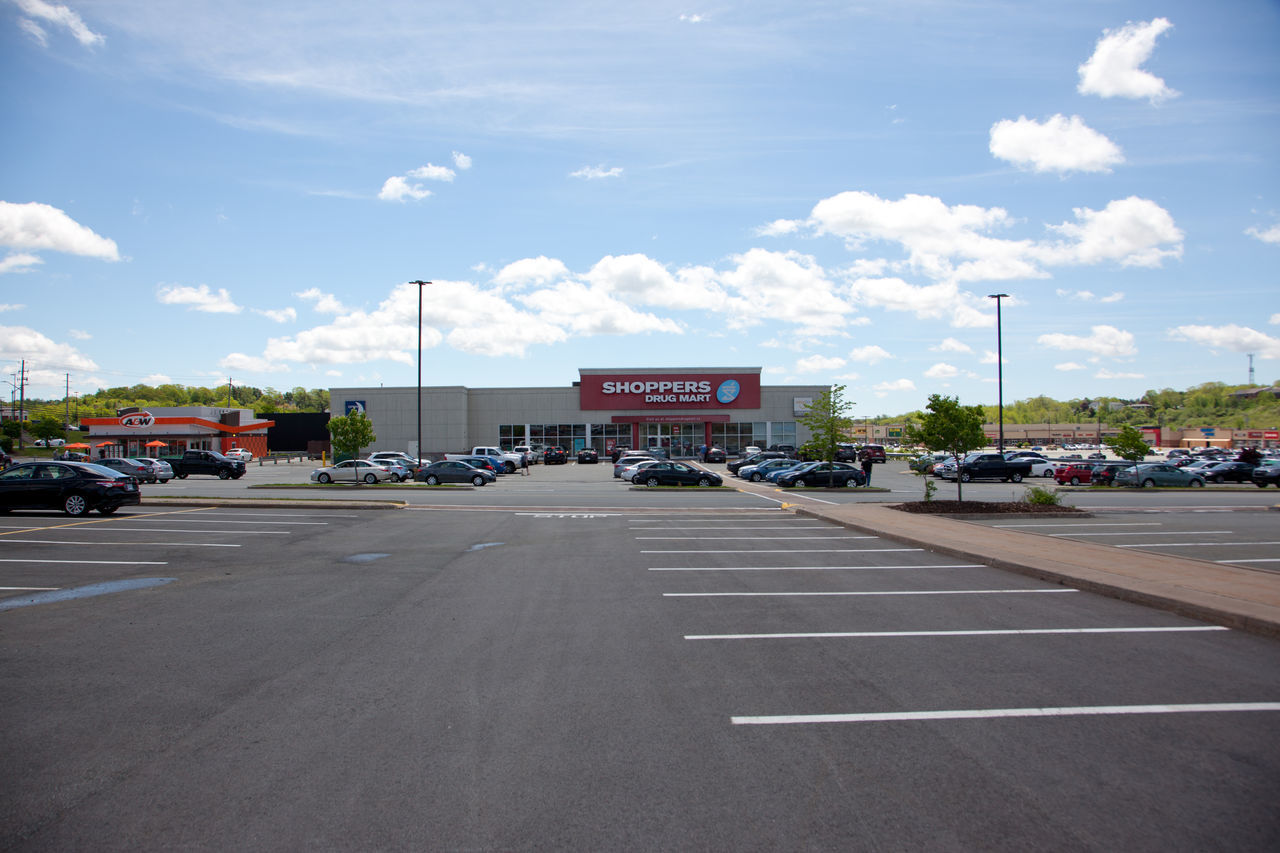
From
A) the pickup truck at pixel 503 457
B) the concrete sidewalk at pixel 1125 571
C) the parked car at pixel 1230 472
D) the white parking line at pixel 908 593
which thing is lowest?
the white parking line at pixel 908 593

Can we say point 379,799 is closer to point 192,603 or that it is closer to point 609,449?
point 192,603

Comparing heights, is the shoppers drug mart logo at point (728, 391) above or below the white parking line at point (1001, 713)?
above

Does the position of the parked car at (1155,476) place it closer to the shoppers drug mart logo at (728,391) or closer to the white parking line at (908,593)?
the white parking line at (908,593)

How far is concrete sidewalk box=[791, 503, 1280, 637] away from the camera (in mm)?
8750

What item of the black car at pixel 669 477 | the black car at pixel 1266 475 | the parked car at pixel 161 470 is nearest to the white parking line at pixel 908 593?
the black car at pixel 669 477

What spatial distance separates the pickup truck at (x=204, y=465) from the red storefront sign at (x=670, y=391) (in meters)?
31.9

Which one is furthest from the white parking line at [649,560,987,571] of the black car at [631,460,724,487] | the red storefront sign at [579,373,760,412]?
the red storefront sign at [579,373,760,412]

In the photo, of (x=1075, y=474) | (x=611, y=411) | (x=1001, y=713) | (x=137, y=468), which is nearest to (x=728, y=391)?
(x=611, y=411)

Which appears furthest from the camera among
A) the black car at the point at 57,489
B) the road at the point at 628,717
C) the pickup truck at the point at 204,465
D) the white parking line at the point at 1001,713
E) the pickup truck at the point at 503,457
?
the pickup truck at the point at 503,457

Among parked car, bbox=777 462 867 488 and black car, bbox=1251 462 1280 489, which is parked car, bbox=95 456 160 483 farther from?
black car, bbox=1251 462 1280 489

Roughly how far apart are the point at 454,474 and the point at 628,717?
117ft

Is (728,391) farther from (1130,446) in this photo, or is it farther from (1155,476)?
(1155,476)

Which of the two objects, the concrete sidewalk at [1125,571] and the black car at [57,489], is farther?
the black car at [57,489]

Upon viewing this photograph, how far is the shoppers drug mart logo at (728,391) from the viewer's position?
→ 226 ft
